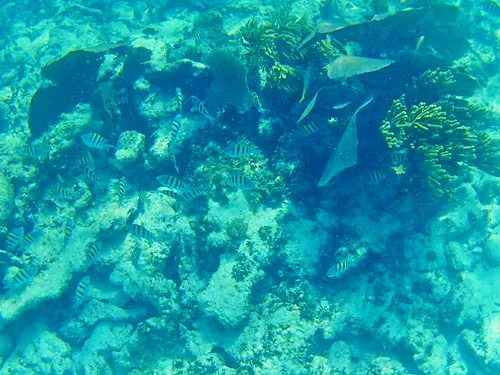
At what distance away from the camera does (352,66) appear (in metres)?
5.12

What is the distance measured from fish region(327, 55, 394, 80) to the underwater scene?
0.03 meters

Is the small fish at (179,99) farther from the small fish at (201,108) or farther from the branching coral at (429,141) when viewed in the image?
the branching coral at (429,141)

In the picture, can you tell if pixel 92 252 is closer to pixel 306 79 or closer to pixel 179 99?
pixel 179 99

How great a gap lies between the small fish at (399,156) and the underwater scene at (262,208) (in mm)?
36

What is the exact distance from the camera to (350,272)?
616cm

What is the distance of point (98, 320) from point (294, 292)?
4.20 meters

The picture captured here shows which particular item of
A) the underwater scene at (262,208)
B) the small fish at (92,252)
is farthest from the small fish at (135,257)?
the small fish at (92,252)

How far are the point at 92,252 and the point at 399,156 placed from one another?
18.5 ft

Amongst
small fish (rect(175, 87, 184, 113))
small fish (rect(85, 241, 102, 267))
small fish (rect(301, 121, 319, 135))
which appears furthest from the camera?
small fish (rect(175, 87, 184, 113))

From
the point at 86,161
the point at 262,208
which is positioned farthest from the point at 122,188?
the point at 262,208

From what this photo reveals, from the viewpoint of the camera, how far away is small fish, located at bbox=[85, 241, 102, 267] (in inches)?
249

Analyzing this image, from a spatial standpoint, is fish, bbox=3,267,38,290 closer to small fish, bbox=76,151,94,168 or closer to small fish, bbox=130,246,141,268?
small fish, bbox=130,246,141,268

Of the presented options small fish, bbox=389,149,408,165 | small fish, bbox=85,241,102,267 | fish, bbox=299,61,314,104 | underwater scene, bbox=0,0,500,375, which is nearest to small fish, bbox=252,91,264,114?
underwater scene, bbox=0,0,500,375

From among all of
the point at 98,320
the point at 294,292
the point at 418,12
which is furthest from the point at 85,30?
the point at 294,292
